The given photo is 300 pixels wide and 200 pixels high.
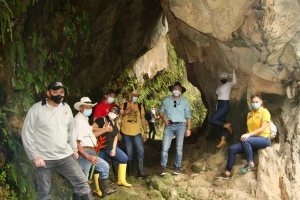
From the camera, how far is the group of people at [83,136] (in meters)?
5.38

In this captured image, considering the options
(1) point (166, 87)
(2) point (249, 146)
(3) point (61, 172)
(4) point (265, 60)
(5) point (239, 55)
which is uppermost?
(1) point (166, 87)

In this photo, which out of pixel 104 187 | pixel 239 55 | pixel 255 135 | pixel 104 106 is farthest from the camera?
pixel 239 55

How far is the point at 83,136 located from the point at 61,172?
3.34 ft

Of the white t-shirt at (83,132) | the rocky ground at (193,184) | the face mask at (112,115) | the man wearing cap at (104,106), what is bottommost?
the rocky ground at (193,184)

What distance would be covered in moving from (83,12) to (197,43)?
3409 mm

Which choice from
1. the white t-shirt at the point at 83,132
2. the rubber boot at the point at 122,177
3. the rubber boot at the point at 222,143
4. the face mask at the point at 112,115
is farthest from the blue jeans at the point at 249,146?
the white t-shirt at the point at 83,132

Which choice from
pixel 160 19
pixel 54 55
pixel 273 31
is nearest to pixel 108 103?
A: pixel 54 55

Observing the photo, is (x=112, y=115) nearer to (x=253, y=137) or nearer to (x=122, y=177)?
(x=122, y=177)

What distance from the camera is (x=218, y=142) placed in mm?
9984

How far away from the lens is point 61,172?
5.62m

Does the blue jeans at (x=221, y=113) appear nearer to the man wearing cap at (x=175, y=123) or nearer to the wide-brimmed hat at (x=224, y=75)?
the wide-brimmed hat at (x=224, y=75)

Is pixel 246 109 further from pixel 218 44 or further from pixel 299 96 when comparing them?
pixel 218 44

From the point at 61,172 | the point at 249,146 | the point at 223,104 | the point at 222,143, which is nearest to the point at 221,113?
the point at 223,104

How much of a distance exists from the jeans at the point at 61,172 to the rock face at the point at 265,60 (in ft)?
12.4
